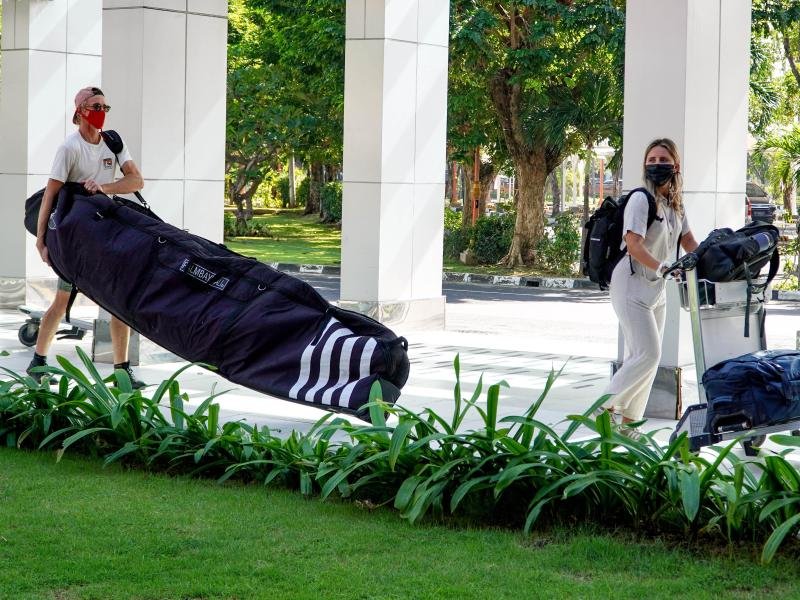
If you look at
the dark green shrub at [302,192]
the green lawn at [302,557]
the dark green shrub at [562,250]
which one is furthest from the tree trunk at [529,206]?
the dark green shrub at [302,192]

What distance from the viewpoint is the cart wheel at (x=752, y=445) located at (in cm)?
672

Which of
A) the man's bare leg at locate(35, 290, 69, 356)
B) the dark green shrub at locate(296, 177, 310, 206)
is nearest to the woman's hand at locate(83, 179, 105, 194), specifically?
the man's bare leg at locate(35, 290, 69, 356)

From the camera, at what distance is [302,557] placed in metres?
5.00

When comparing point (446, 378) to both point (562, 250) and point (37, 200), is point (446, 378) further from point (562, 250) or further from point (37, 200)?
point (562, 250)

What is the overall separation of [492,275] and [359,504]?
17440mm

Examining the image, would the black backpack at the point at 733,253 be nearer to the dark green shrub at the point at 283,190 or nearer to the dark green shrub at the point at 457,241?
the dark green shrub at the point at 457,241

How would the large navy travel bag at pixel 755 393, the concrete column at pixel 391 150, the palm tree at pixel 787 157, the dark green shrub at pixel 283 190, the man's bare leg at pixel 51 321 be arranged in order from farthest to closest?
the dark green shrub at pixel 283 190, the palm tree at pixel 787 157, the concrete column at pixel 391 150, the man's bare leg at pixel 51 321, the large navy travel bag at pixel 755 393

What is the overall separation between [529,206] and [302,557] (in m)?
18.9

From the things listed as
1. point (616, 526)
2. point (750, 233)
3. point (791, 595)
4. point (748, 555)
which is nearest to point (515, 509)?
point (616, 526)

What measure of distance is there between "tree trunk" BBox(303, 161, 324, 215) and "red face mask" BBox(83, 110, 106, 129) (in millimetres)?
38007

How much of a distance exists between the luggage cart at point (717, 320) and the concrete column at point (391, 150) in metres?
6.43

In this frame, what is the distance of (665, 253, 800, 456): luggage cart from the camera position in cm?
672

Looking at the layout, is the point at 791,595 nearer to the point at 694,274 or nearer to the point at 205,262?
the point at 694,274

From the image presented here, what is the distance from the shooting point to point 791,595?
4531 millimetres
